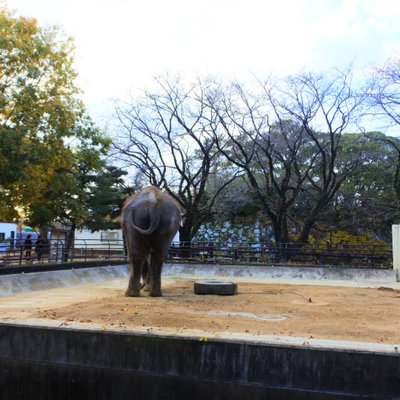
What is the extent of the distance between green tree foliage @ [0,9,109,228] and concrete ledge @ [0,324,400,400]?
1050cm

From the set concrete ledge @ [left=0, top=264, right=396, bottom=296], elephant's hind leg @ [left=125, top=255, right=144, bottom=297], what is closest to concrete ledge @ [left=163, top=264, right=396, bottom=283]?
concrete ledge @ [left=0, top=264, right=396, bottom=296]

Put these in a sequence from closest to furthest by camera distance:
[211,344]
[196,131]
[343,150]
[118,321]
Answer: [211,344]
[118,321]
[196,131]
[343,150]

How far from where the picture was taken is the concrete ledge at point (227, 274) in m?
12.8

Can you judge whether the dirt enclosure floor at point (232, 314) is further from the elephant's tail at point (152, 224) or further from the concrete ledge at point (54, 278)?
the elephant's tail at point (152, 224)

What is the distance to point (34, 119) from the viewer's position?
1664cm

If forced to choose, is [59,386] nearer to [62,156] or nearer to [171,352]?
[171,352]

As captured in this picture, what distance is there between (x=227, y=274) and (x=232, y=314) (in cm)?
1029

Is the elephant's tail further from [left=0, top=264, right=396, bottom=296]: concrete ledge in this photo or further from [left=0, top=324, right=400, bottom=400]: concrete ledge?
[left=0, top=264, right=396, bottom=296]: concrete ledge

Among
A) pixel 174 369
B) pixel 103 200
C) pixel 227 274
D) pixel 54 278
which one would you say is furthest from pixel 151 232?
pixel 103 200

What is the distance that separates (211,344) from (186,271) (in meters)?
13.2

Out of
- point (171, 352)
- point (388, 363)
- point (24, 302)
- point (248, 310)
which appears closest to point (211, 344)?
point (171, 352)

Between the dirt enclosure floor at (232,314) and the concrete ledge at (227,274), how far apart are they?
7.16 feet

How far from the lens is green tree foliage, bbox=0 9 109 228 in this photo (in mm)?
15227

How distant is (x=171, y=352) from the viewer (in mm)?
4785
